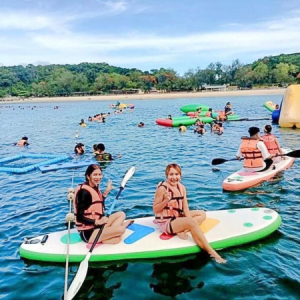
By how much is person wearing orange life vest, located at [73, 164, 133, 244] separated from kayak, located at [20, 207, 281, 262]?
0.43 feet

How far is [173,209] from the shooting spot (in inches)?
201

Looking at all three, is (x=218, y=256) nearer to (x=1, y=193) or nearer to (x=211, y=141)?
(x=1, y=193)

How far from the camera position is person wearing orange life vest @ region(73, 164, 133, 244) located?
482cm

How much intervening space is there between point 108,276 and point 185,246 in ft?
3.56

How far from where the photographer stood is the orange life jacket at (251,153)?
8055mm

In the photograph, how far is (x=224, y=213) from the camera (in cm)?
584

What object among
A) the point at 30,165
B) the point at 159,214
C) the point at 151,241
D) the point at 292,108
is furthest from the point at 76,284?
the point at 292,108

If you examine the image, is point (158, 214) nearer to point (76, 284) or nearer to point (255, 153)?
point (76, 284)

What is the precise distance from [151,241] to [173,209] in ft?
1.75

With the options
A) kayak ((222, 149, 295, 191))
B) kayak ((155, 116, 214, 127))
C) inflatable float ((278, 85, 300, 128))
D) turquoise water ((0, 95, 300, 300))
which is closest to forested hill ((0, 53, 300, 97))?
kayak ((155, 116, 214, 127))

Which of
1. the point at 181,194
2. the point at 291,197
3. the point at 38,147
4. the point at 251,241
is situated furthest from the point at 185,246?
the point at 38,147

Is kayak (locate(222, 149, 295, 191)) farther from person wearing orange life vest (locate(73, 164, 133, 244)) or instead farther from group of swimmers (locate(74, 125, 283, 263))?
person wearing orange life vest (locate(73, 164, 133, 244))

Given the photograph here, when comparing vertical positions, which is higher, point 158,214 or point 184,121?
point 158,214

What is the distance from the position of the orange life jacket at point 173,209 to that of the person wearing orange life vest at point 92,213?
61cm
